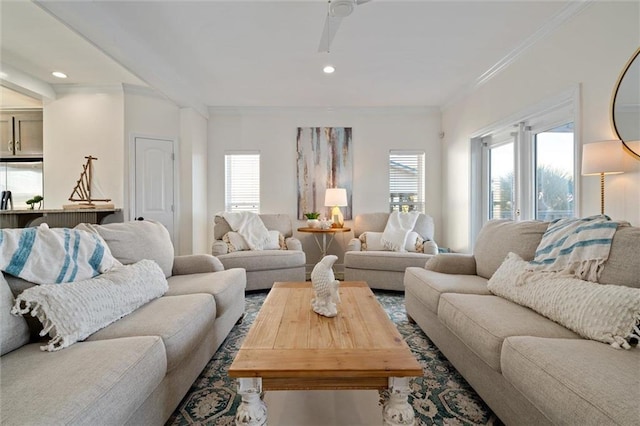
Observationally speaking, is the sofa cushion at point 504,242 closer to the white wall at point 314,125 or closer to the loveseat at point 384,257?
the loveseat at point 384,257

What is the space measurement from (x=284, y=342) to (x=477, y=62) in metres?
3.60

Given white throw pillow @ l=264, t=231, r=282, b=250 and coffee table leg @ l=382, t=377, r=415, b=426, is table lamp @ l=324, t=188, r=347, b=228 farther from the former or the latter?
coffee table leg @ l=382, t=377, r=415, b=426

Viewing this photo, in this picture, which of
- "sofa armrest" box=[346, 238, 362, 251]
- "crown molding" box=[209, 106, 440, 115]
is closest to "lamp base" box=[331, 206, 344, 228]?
"sofa armrest" box=[346, 238, 362, 251]

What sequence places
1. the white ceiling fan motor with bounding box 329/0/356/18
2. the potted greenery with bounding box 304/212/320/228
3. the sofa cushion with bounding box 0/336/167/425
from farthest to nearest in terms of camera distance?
the potted greenery with bounding box 304/212/320/228, the white ceiling fan motor with bounding box 329/0/356/18, the sofa cushion with bounding box 0/336/167/425

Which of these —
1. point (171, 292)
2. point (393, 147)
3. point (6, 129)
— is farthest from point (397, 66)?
point (6, 129)

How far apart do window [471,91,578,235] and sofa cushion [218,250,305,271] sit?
2540 mm

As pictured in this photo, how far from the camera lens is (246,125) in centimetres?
503

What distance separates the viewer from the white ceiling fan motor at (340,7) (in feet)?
6.25

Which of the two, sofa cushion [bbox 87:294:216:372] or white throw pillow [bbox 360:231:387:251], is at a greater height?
white throw pillow [bbox 360:231:387:251]

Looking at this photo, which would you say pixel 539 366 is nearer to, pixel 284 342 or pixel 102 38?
pixel 284 342

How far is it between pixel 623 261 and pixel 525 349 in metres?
0.80

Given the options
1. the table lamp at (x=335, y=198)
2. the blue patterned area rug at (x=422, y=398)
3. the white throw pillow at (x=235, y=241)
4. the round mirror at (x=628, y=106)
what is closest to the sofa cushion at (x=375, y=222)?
the table lamp at (x=335, y=198)

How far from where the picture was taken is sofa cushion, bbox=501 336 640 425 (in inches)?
35.7

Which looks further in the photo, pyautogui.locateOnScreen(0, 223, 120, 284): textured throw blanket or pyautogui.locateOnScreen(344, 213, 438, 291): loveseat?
pyautogui.locateOnScreen(344, 213, 438, 291): loveseat
